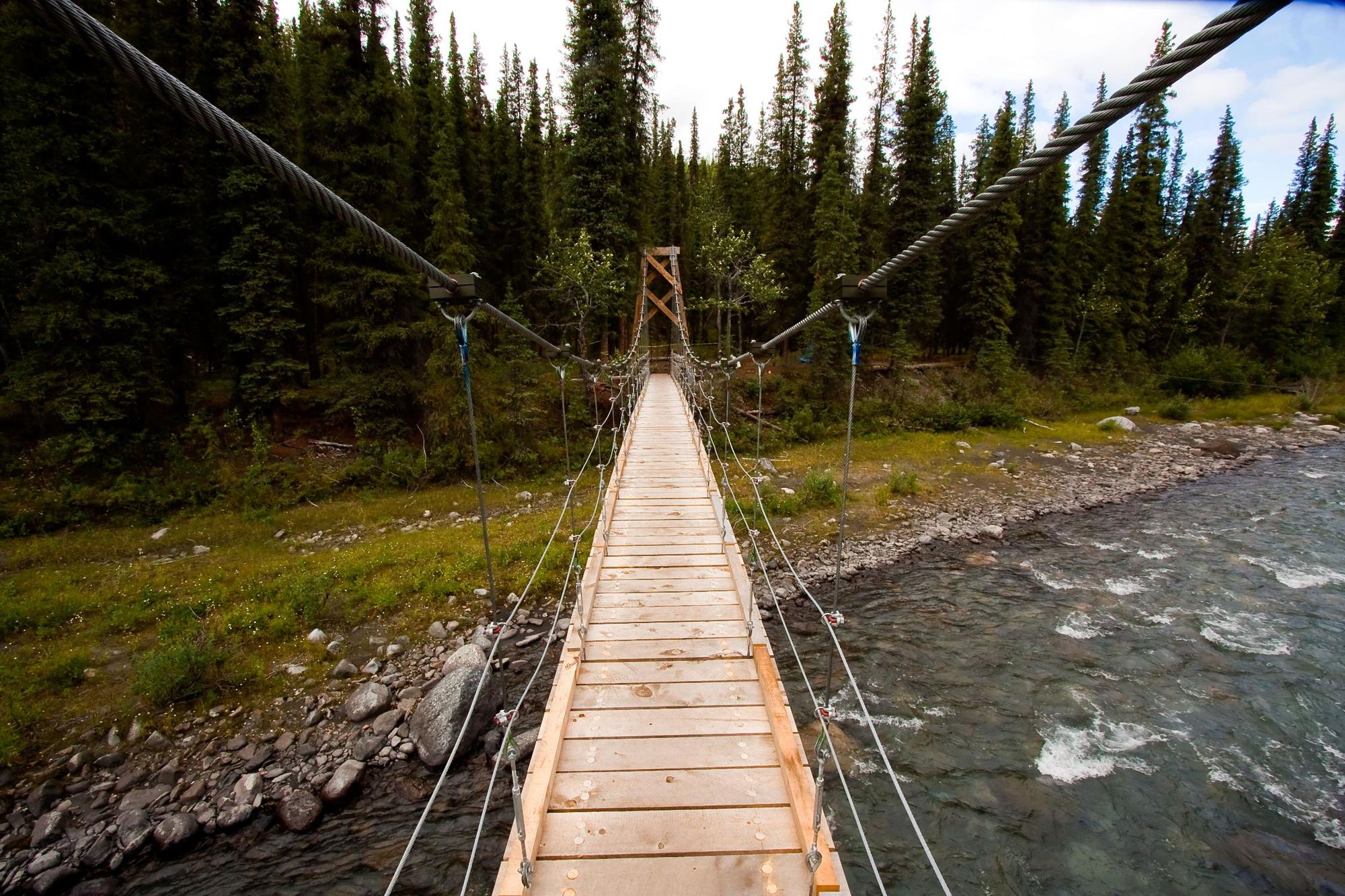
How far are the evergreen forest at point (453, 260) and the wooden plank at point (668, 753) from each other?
12.3 metres

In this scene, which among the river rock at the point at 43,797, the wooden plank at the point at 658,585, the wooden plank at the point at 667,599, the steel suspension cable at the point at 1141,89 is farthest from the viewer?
the river rock at the point at 43,797

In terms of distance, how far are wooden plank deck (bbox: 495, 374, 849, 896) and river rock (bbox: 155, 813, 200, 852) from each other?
491cm

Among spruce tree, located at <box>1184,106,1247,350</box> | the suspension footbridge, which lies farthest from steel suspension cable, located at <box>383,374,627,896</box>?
spruce tree, located at <box>1184,106,1247,350</box>

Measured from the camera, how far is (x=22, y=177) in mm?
11141

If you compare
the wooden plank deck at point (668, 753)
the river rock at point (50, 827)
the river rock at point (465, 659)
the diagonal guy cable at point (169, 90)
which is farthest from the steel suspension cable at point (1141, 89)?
the river rock at point (50, 827)

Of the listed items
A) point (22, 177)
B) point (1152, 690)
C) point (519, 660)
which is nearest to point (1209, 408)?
point (1152, 690)

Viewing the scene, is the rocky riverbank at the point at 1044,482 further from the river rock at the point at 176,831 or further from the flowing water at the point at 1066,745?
the river rock at the point at 176,831

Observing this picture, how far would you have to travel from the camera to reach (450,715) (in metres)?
6.61

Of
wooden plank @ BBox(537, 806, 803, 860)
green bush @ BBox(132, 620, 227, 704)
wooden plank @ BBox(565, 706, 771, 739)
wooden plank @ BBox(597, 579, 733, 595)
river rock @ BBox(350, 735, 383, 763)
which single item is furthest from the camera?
green bush @ BBox(132, 620, 227, 704)

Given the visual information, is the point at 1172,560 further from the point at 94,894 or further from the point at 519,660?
the point at 94,894

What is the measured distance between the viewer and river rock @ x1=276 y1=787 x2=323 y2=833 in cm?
568

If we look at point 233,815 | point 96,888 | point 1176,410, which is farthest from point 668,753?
point 1176,410

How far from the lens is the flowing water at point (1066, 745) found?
5320 millimetres

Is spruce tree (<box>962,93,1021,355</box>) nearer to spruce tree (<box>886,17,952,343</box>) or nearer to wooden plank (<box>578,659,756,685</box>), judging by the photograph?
spruce tree (<box>886,17,952,343</box>)
